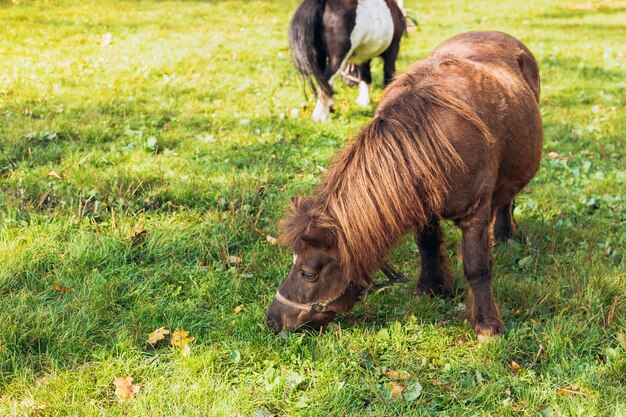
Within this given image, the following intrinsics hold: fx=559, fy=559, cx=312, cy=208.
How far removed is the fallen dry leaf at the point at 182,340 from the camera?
2.98 m

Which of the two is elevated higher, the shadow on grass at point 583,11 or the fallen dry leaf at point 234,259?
the shadow on grass at point 583,11

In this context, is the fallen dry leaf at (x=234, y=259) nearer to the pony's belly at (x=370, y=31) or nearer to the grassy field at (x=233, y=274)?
the grassy field at (x=233, y=274)

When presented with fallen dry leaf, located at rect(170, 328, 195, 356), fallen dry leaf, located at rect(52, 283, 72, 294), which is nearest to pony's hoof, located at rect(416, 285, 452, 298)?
fallen dry leaf, located at rect(170, 328, 195, 356)

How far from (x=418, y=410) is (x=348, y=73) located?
6620mm

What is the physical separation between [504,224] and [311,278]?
215 cm

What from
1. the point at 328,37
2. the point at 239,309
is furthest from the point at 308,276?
the point at 328,37

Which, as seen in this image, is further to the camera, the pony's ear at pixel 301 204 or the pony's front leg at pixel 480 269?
the pony's front leg at pixel 480 269

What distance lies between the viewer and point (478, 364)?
119 inches

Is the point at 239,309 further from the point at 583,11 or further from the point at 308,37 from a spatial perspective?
the point at 583,11

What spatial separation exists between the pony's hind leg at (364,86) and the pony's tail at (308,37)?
45.4 inches

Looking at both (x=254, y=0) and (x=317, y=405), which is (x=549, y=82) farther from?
(x=254, y=0)

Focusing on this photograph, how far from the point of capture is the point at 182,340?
3043mm

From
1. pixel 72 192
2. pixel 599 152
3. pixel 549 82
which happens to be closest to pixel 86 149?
pixel 72 192

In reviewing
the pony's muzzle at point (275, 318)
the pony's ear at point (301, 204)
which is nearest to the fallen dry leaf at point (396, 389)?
the pony's muzzle at point (275, 318)
